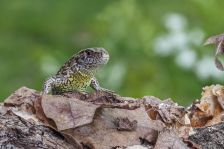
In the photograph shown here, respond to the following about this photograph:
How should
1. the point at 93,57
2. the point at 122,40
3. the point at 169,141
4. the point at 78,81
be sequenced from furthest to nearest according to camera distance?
the point at 122,40
the point at 78,81
the point at 93,57
the point at 169,141

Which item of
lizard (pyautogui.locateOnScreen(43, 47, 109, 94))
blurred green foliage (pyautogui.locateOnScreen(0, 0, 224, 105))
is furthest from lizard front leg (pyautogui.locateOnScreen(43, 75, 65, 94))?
blurred green foliage (pyautogui.locateOnScreen(0, 0, 224, 105))

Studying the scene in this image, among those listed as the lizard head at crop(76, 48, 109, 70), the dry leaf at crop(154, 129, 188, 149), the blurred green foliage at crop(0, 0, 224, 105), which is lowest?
the dry leaf at crop(154, 129, 188, 149)

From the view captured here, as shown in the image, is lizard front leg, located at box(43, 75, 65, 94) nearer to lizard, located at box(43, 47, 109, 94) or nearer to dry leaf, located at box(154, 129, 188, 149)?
lizard, located at box(43, 47, 109, 94)

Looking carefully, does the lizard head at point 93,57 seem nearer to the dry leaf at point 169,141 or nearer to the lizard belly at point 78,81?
the lizard belly at point 78,81

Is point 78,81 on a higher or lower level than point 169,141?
higher

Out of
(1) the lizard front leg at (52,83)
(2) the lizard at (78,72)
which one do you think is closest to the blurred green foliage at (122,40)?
(2) the lizard at (78,72)

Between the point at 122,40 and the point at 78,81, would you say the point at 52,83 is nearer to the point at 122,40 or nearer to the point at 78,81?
the point at 78,81

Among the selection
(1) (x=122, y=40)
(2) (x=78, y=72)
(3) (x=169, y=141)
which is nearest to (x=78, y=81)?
(2) (x=78, y=72)

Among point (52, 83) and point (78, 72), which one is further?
point (78, 72)
